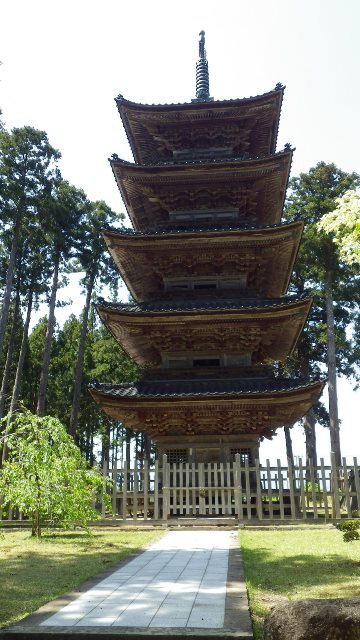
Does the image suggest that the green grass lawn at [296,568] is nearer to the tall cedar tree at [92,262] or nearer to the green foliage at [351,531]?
the green foliage at [351,531]

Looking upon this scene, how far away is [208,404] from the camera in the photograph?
16.2m

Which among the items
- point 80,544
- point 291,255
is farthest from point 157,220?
point 80,544

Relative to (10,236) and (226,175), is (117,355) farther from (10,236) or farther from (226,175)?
(226,175)

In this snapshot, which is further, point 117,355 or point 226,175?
point 117,355

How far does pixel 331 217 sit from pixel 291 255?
8410 millimetres

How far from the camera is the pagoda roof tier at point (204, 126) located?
20.0 metres

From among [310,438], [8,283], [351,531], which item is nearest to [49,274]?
[8,283]

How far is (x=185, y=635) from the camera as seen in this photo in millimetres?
Answer: 4527

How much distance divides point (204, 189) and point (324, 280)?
14.4 meters

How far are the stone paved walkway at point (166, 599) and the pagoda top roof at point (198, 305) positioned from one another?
8862 mm

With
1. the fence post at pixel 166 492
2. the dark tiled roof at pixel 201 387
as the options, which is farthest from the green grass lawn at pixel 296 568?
the dark tiled roof at pixel 201 387

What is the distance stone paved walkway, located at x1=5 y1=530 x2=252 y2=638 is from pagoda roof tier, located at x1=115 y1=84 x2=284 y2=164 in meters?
16.6

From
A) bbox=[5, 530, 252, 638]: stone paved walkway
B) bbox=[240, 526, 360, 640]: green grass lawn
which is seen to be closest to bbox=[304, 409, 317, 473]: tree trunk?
bbox=[240, 526, 360, 640]: green grass lawn

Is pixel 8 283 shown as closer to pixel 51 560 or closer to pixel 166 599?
pixel 51 560
